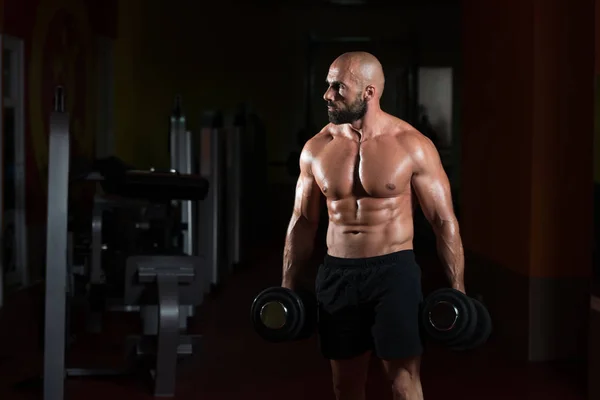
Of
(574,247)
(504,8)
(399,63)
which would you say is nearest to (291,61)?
(399,63)

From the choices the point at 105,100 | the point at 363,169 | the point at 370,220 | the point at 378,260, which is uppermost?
the point at 105,100

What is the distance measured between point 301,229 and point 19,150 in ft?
15.8

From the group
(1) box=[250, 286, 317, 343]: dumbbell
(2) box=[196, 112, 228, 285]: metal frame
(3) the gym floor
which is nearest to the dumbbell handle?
(1) box=[250, 286, 317, 343]: dumbbell

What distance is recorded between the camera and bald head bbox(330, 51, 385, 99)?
2359 mm

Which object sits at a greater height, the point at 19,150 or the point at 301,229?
the point at 19,150

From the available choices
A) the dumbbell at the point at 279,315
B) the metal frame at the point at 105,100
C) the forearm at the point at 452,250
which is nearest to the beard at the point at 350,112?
the forearm at the point at 452,250

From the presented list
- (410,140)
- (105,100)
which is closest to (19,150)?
(105,100)

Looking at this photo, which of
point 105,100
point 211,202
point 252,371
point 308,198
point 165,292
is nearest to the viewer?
point 308,198

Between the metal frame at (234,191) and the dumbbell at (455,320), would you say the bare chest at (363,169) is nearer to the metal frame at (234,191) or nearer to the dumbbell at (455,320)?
the dumbbell at (455,320)

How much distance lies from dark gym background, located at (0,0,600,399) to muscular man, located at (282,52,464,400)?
1.64 feet

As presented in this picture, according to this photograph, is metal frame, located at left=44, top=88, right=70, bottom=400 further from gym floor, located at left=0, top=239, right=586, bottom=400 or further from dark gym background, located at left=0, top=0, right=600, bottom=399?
dark gym background, located at left=0, top=0, right=600, bottom=399

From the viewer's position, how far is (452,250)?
242 centimetres

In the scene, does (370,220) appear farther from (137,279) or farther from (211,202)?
(211,202)

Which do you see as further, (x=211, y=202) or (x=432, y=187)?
(x=211, y=202)
